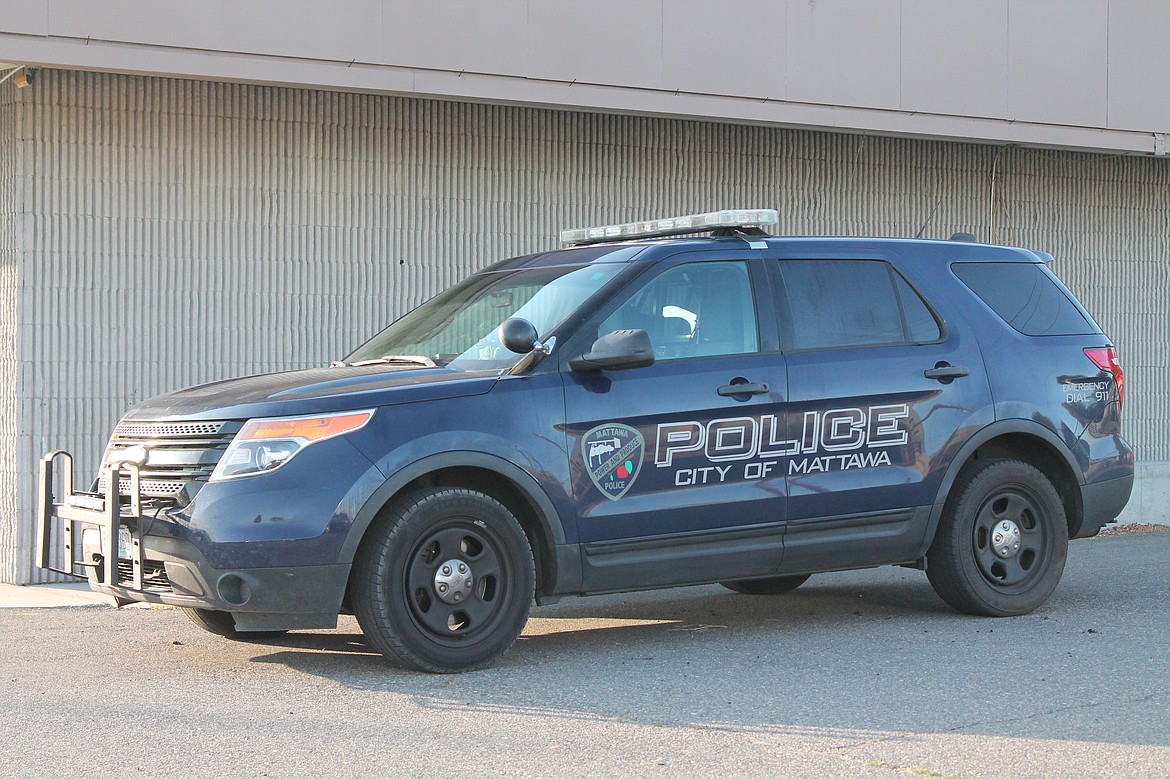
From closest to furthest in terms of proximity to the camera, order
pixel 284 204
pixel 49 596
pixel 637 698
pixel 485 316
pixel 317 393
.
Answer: pixel 637 698 < pixel 317 393 < pixel 485 316 < pixel 49 596 < pixel 284 204

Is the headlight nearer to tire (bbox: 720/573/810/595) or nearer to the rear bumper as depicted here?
tire (bbox: 720/573/810/595)

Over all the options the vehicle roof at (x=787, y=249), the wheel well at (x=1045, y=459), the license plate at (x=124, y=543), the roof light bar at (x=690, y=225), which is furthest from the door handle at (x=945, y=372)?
the license plate at (x=124, y=543)

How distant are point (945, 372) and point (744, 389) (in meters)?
1.24

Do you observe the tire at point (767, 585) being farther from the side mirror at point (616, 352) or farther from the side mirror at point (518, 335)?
the side mirror at point (518, 335)

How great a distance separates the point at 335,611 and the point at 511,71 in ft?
17.8

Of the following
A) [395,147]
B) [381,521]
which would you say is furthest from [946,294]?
[395,147]

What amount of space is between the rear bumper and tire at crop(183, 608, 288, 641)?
441 centimetres

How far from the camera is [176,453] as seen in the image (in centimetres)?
620

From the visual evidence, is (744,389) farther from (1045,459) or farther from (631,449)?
(1045,459)

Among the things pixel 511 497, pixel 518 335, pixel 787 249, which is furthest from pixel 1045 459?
pixel 518 335

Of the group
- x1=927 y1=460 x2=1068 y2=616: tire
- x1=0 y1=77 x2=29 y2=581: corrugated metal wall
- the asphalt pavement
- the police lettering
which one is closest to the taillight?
x1=927 y1=460 x2=1068 y2=616: tire

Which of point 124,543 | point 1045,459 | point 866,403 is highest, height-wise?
point 866,403

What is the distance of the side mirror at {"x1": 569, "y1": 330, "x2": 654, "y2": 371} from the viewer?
6484 millimetres

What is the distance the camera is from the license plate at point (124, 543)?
20.5 ft
